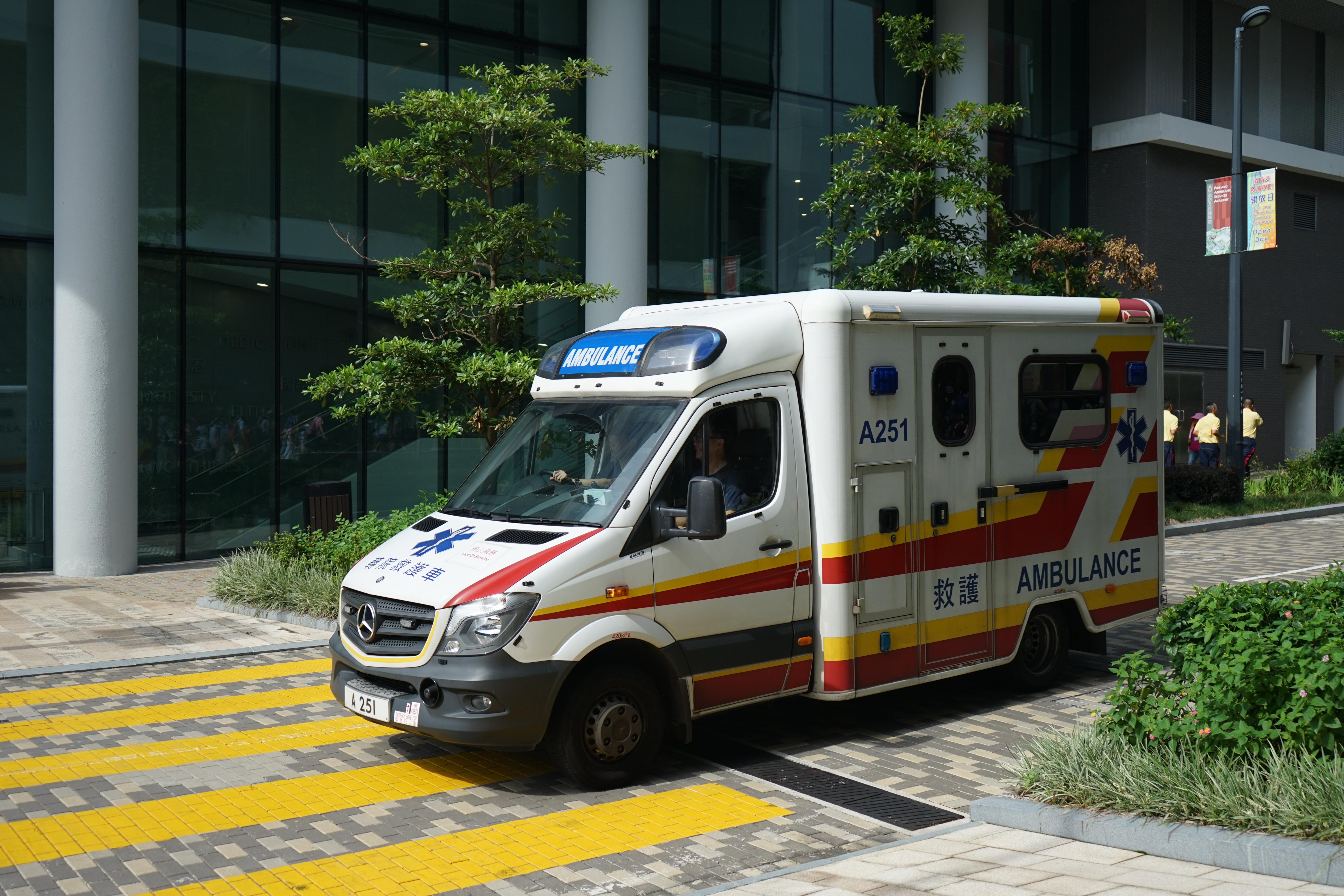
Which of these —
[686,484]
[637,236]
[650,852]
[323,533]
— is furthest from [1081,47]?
[650,852]

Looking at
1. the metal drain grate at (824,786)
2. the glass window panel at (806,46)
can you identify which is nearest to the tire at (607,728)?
the metal drain grate at (824,786)

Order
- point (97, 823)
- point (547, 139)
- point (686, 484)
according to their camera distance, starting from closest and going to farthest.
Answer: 1. point (97, 823)
2. point (686, 484)
3. point (547, 139)

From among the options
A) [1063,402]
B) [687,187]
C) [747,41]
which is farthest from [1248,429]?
[1063,402]

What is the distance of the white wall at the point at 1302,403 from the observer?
3428cm

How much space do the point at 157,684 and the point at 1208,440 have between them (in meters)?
20.2

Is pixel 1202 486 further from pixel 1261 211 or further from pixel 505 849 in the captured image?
pixel 505 849

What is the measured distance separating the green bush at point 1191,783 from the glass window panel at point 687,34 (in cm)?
1757

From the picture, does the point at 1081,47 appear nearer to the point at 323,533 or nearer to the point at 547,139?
the point at 547,139

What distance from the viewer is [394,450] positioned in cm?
1877

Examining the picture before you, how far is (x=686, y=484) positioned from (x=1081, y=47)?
26.5m

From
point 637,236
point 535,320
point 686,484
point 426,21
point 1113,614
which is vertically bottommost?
point 1113,614

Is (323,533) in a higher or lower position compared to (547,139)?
lower

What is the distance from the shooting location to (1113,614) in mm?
9203

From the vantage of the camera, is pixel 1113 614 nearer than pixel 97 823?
No
